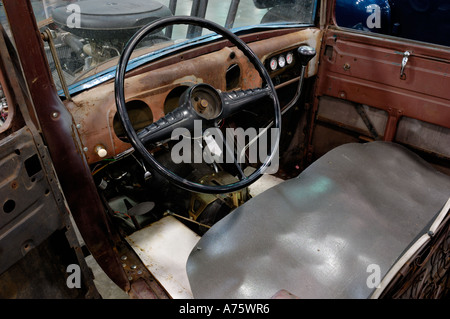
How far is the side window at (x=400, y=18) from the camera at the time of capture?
2.98 metres

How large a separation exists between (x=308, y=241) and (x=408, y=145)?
44.5 inches

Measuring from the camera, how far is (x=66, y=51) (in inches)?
62.6

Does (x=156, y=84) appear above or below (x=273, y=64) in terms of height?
above

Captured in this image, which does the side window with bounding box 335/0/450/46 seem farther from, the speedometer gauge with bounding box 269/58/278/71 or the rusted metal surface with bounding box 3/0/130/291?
the rusted metal surface with bounding box 3/0/130/291

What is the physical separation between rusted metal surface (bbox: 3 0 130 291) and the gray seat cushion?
1.29 feet

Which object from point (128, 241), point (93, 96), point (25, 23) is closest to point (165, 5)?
point (93, 96)

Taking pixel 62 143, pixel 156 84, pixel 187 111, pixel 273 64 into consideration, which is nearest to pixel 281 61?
pixel 273 64

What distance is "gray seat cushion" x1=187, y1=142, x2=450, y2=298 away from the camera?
4.37 feet

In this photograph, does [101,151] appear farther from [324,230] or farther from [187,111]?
[324,230]

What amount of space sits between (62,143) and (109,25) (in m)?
0.78

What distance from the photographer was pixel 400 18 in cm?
316

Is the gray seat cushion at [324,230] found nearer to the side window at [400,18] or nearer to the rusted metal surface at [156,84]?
the rusted metal surface at [156,84]

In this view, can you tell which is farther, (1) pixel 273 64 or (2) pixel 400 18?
(2) pixel 400 18
